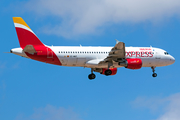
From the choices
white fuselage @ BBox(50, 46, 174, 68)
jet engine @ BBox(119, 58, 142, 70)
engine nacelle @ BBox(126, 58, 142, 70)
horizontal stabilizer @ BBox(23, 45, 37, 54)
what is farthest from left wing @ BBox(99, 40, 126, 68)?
horizontal stabilizer @ BBox(23, 45, 37, 54)

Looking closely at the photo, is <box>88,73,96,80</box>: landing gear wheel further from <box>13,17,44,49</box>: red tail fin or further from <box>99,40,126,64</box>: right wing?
<box>13,17,44,49</box>: red tail fin

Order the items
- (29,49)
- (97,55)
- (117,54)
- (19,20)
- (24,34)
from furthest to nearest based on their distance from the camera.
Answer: (97,55), (117,54), (19,20), (24,34), (29,49)

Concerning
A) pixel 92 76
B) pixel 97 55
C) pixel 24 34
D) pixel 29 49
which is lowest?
pixel 29 49

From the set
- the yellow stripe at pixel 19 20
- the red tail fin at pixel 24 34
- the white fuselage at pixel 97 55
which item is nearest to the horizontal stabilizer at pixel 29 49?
the red tail fin at pixel 24 34

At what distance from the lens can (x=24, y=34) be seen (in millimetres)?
52000

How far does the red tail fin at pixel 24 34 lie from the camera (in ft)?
170

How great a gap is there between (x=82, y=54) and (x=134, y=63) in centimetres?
829

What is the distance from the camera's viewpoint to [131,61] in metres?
53.5

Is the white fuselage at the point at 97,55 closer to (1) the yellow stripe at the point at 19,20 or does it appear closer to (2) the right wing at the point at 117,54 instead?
(2) the right wing at the point at 117,54

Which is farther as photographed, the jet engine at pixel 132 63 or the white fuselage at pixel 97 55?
the jet engine at pixel 132 63

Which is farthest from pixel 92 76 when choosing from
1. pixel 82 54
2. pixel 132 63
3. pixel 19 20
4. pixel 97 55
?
pixel 19 20

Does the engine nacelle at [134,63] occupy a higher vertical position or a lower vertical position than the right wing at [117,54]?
lower

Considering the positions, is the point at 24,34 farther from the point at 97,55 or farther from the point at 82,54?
the point at 97,55

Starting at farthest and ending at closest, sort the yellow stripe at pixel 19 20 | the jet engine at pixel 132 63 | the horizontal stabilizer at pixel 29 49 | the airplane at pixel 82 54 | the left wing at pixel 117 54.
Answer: the jet engine at pixel 132 63
the yellow stripe at pixel 19 20
the left wing at pixel 117 54
the airplane at pixel 82 54
the horizontal stabilizer at pixel 29 49
